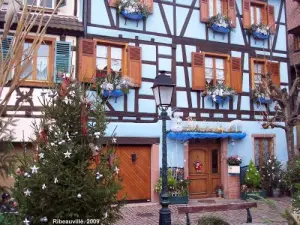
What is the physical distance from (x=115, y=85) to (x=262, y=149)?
6.07 m

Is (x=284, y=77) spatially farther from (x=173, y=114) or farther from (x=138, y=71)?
(x=138, y=71)

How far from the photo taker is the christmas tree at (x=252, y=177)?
39.3 ft

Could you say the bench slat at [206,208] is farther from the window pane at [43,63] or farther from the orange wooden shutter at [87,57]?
the window pane at [43,63]

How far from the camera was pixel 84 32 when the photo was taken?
10.7 metres

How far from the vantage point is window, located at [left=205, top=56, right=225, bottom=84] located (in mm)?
12477

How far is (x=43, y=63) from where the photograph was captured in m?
10.3

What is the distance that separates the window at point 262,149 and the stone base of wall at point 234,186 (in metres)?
1.31

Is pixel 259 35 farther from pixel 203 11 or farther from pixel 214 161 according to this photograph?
pixel 214 161

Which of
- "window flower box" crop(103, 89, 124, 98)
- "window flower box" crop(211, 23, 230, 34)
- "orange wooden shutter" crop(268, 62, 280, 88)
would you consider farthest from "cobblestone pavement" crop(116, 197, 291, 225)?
"window flower box" crop(211, 23, 230, 34)

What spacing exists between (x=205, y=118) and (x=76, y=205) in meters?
8.13

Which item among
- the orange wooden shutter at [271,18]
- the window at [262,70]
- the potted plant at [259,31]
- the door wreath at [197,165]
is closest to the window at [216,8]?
the potted plant at [259,31]

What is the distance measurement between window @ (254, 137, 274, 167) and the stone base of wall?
4.30 ft

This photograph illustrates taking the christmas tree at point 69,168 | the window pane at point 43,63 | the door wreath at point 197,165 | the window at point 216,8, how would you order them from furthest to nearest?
the window at point 216,8 < the door wreath at point 197,165 < the window pane at point 43,63 < the christmas tree at point 69,168

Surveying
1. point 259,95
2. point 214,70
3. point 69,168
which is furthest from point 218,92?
point 69,168
